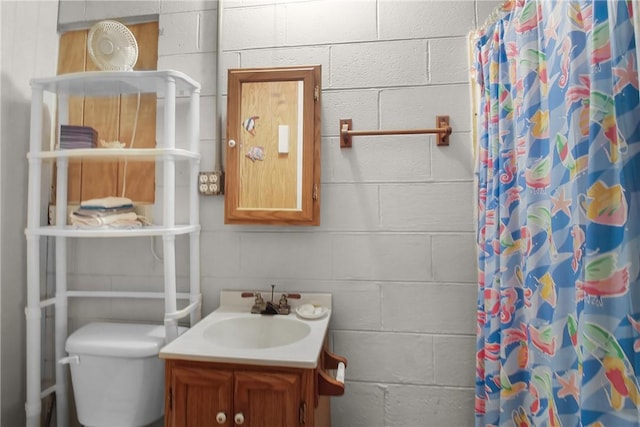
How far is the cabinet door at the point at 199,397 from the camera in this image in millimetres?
1036

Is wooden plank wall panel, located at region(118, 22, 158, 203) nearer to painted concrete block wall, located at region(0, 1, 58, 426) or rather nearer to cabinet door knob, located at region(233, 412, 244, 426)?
painted concrete block wall, located at region(0, 1, 58, 426)

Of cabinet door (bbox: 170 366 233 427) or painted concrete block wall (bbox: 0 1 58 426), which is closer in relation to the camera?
cabinet door (bbox: 170 366 233 427)

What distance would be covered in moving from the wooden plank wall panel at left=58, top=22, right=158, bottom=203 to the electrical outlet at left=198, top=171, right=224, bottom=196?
28cm

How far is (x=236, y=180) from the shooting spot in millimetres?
1460

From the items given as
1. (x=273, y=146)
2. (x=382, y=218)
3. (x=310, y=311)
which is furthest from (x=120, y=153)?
(x=382, y=218)

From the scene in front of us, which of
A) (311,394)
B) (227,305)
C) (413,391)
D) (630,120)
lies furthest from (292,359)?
(630,120)

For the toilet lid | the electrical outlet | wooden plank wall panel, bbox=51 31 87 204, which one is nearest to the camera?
the toilet lid

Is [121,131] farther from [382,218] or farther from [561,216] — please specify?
[561,216]

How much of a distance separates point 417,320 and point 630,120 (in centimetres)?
104

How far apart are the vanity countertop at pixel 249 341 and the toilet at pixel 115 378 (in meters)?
0.24

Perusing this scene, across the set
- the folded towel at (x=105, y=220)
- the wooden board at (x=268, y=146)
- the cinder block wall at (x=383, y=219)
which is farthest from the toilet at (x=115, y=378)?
the wooden board at (x=268, y=146)

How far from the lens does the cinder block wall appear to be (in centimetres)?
142

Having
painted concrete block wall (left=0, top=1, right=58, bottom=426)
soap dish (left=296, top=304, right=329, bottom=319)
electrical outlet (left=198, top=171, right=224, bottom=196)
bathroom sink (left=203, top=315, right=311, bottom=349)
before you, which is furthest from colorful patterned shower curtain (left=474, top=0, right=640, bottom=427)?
painted concrete block wall (left=0, top=1, right=58, bottom=426)

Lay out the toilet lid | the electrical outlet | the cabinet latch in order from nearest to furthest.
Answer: the cabinet latch → the toilet lid → the electrical outlet
